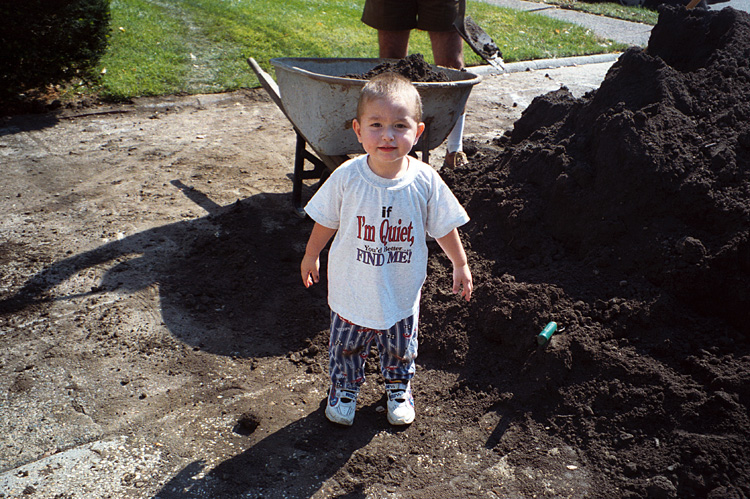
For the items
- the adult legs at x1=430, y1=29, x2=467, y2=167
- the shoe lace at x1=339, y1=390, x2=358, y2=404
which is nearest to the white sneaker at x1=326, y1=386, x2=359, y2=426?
the shoe lace at x1=339, y1=390, x2=358, y2=404

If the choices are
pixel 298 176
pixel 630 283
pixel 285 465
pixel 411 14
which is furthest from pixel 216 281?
pixel 411 14

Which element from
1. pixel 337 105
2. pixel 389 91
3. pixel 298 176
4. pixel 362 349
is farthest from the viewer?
pixel 298 176

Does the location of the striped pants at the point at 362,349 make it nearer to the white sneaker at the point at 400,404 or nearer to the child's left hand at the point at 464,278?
the white sneaker at the point at 400,404

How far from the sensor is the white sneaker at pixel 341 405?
105 inches

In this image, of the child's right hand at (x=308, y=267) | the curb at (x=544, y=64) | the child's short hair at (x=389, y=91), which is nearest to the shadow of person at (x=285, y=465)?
the child's right hand at (x=308, y=267)

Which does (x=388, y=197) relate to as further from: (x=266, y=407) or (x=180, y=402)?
(x=180, y=402)

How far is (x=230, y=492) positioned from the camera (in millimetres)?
2332

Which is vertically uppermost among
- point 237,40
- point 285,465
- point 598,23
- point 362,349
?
point 598,23

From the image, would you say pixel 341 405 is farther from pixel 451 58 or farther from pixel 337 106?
pixel 451 58

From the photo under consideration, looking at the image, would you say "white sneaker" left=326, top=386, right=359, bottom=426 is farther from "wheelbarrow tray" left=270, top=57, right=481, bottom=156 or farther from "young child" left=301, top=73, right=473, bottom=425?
"wheelbarrow tray" left=270, top=57, right=481, bottom=156

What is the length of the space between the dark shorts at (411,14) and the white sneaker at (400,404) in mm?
3231

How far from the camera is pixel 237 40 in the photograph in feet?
27.2

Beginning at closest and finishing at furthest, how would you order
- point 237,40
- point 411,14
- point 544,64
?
1. point 411,14
2. point 237,40
3. point 544,64

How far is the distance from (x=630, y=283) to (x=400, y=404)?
4.24 feet
